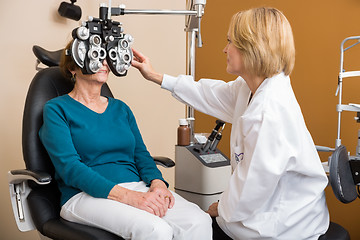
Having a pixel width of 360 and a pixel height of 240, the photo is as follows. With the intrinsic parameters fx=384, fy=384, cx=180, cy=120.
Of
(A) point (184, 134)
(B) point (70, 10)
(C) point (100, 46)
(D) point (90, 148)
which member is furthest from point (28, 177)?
(B) point (70, 10)

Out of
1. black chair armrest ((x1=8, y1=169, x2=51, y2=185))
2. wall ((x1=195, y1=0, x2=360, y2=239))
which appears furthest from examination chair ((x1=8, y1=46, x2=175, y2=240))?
wall ((x1=195, y1=0, x2=360, y2=239))

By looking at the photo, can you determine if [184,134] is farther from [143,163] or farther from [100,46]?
[100,46]

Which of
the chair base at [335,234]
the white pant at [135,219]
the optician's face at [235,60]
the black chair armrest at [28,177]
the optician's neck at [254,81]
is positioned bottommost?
the chair base at [335,234]

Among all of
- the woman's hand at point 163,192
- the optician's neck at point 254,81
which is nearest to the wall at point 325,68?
the optician's neck at point 254,81

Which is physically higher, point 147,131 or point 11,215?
point 147,131

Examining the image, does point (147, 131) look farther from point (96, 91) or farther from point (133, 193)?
point (133, 193)

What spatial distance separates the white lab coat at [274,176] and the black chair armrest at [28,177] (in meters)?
0.58

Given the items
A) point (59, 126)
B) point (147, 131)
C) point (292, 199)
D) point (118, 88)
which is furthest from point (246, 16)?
point (147, 131)

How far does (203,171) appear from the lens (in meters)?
1.71

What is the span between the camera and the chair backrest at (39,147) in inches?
52.7

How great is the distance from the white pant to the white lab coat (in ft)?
0.34

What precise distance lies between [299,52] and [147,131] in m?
1.19

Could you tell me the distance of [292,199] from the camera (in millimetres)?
1179

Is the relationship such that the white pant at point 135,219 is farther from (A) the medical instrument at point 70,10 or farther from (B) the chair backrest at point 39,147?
(A) the medical instrument at point 70,10
